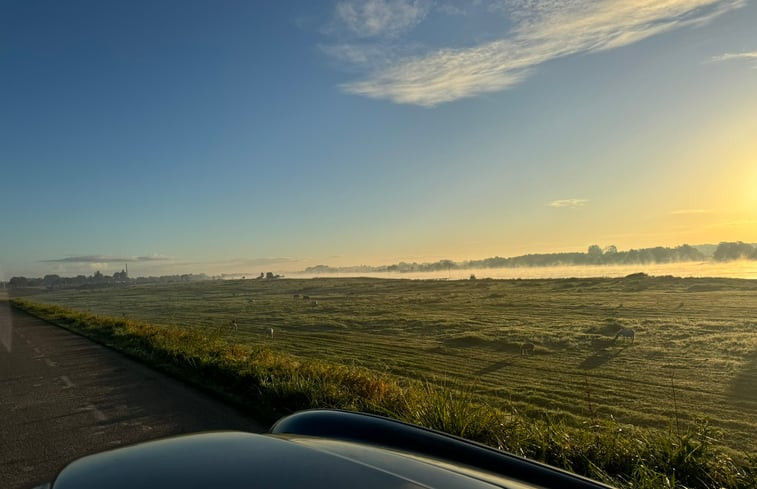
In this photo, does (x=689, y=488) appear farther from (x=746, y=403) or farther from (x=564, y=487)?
(x=746, y=403)

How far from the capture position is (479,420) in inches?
226

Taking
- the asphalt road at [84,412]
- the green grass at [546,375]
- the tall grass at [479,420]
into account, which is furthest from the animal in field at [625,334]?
the asphalt road at [84,412]

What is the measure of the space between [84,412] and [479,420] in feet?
19.8

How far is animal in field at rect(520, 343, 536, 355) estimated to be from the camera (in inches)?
1135

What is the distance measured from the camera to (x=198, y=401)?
8.17 metres

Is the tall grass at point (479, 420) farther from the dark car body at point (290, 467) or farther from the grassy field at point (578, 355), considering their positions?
the dark car body at point (290, 467)

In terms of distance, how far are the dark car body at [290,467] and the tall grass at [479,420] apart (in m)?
2.64

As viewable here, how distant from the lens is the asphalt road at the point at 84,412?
580cm

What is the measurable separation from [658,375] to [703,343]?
1062 cm

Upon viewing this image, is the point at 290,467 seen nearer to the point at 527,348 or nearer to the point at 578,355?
the point at 578,355

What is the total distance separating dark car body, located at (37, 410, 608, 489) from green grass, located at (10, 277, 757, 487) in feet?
9.38

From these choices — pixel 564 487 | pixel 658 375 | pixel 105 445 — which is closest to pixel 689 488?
pixel 564 487

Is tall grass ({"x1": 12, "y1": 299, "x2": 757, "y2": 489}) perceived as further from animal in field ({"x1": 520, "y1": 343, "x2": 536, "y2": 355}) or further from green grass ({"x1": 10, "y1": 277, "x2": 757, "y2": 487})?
animal in field ({"x1": 520, "y1": 343, "x2": 536, "y2": 355})

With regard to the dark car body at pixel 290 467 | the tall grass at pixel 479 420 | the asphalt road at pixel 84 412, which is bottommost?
the asphalt road at pixel 84 412
